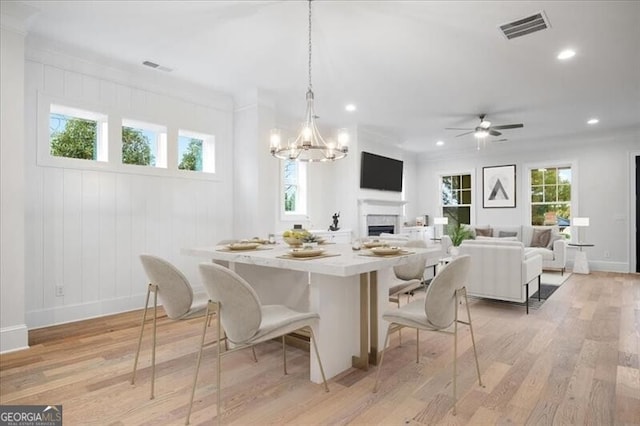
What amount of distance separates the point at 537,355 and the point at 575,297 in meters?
2.68

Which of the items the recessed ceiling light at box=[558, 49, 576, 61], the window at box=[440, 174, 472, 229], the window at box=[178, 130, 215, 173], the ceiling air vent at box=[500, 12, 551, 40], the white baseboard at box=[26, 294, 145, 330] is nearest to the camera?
the ceiling air vent at box=[500, 12, 551, 40]

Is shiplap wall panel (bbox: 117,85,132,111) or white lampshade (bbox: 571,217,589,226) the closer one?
shiplap wall panel (bbox: 117,85,132,111)

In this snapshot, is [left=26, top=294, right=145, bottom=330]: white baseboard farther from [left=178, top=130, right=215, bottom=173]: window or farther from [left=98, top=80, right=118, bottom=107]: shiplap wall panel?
[left=98, top=80, right=118, bottom=107]: shiplap wall panel

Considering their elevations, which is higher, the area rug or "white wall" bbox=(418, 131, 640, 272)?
"white wall" bbox=(418, 131, 640, 272)

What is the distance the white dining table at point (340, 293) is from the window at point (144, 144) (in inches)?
77.7

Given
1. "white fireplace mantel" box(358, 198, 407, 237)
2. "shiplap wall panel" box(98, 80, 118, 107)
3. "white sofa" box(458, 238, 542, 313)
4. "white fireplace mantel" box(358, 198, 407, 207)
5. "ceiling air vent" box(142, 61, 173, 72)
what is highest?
"ceiling air vent" box(142, 61, 173, 72)

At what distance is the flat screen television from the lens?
7.02 metres

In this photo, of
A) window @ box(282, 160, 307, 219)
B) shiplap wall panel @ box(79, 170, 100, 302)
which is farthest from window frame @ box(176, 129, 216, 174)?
window @ box(282, 160, 307, 219)

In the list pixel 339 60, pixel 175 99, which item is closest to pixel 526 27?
pixel 339 60

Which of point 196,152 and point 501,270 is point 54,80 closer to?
point 196,152

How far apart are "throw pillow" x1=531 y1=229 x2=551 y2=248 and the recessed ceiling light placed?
4477mm

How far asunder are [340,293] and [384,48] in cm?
256

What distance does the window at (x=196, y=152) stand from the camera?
4.84 meters

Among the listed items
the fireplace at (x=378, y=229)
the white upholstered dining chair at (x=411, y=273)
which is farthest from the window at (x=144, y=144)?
the fireplace at (x=378, y=229)
